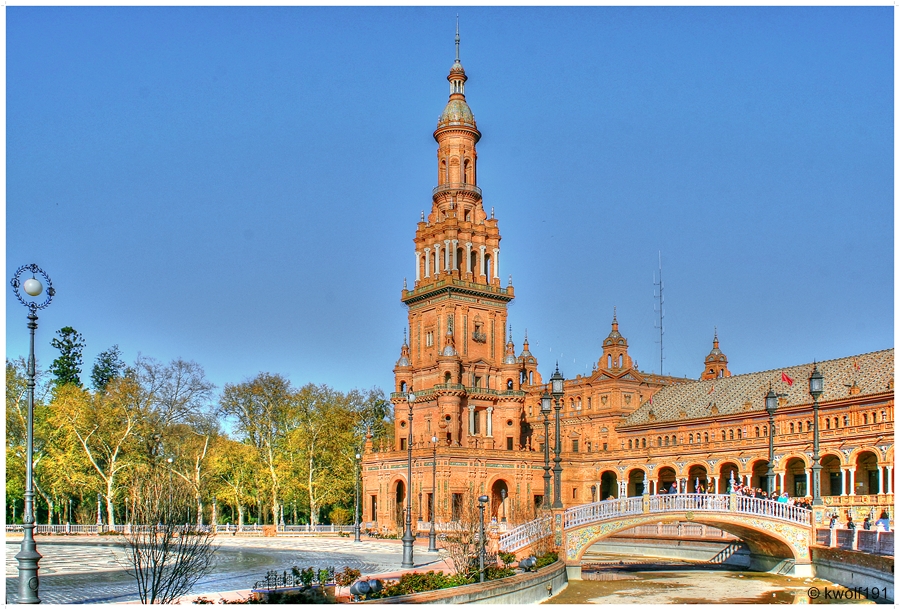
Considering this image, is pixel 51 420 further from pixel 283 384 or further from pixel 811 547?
pixel 811 547

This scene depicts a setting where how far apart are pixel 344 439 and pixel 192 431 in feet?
43.9

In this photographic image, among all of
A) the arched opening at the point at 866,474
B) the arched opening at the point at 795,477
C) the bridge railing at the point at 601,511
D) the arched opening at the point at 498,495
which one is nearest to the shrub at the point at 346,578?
the bridge railing at the point at 601,511

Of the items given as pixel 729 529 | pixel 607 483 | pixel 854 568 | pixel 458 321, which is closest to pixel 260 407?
pixel 458 321

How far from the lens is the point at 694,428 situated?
8712 centimetres

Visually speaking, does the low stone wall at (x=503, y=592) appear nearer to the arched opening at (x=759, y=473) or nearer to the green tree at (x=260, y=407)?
the arched opening at (x=759, y=473)

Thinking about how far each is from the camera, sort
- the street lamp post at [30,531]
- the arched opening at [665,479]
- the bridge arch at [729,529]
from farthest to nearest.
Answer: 1. the arched opening at [665,479]
2. the bridge arch at [729,529]
3. the street lamp post at [30,531]

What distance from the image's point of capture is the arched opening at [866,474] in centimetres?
6869

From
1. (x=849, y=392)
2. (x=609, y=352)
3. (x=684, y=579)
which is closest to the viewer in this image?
(x=684, y=579)

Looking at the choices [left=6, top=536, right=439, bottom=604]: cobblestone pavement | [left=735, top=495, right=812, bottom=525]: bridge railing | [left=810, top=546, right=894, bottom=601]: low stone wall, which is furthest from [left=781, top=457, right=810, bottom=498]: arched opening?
[left=810, top=546, right=894, bottom=601]: low stone wall

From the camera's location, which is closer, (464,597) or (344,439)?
(464,597)

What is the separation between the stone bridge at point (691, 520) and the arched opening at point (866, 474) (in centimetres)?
2447

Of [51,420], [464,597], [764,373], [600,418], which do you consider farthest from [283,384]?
[464,597]

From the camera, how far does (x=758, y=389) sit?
277ft

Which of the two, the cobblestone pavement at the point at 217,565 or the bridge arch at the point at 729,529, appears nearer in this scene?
the cobblestone pavement at the point at 217,565
